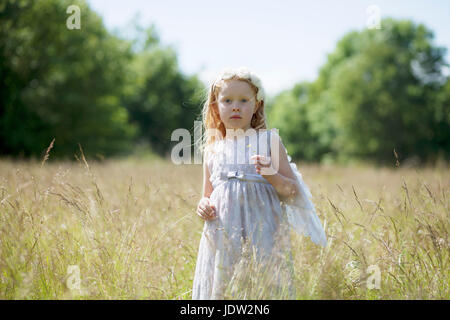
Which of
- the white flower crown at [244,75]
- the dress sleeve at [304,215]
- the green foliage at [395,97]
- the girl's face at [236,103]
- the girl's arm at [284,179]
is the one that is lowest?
the dress sleeve at [304,215]

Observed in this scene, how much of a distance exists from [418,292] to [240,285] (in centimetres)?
94

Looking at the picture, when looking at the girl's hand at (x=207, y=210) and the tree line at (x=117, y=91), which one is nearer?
the girl's hand at (x=207, y=210)

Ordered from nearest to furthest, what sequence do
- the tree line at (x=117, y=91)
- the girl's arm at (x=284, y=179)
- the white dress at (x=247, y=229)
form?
the white dress at (x=247, y=229) < the girl's arm at (x=284, y=179) < the tree line at (x=117, y=91)

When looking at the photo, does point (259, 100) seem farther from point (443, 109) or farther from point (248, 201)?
point (443, 109)

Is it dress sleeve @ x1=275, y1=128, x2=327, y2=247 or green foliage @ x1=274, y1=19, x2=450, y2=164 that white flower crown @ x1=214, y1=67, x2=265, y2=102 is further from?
green foliage @ x1=274, y1=19, x2=450, y2=164

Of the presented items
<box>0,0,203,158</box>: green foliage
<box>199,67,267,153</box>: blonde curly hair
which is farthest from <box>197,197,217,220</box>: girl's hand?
<box>0,0,203,158</box>: green foliage

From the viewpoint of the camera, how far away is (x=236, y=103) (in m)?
2.15

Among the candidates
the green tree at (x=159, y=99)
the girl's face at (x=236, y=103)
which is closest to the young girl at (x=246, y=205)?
the girl's face at (x=236, y=103)

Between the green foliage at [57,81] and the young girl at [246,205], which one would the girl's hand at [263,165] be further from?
the green foliage at [57,81]

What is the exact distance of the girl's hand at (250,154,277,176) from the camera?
6.29 feet

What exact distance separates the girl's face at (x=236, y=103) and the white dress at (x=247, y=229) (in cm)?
12

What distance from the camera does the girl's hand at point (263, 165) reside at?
1.92m

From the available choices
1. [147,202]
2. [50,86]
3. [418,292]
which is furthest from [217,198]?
[50,86]

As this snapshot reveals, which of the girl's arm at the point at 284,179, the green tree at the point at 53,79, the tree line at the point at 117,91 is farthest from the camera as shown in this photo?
the tree line at the point at 117,91
